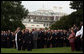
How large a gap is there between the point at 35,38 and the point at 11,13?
37.3 m

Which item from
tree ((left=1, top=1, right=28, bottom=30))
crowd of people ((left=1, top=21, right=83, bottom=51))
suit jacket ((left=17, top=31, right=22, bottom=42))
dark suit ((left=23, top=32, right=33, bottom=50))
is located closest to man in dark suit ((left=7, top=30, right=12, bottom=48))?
crowd of people ((left=1, top=21, right=83, bottom=51))

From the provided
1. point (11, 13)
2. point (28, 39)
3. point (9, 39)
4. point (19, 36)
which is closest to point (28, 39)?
point (28, 39)

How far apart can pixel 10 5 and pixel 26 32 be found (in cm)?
3899

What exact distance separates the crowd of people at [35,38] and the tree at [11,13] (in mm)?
27858

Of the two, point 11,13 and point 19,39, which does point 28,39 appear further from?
point 11,13

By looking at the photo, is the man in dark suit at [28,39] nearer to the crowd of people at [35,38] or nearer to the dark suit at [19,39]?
the crowd of people at [35,38]

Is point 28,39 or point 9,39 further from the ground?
point 28,39

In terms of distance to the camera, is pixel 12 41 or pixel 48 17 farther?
pixel 48 17

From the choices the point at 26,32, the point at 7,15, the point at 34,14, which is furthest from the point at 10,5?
the point at 34,14

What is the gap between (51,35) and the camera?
2677 cm

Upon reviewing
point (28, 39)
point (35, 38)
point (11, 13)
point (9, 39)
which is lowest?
point (9, 39)

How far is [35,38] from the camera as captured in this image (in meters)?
25.0

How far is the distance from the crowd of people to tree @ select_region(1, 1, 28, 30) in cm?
2786

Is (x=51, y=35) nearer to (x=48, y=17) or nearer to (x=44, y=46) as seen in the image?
(x=44, y=46)
